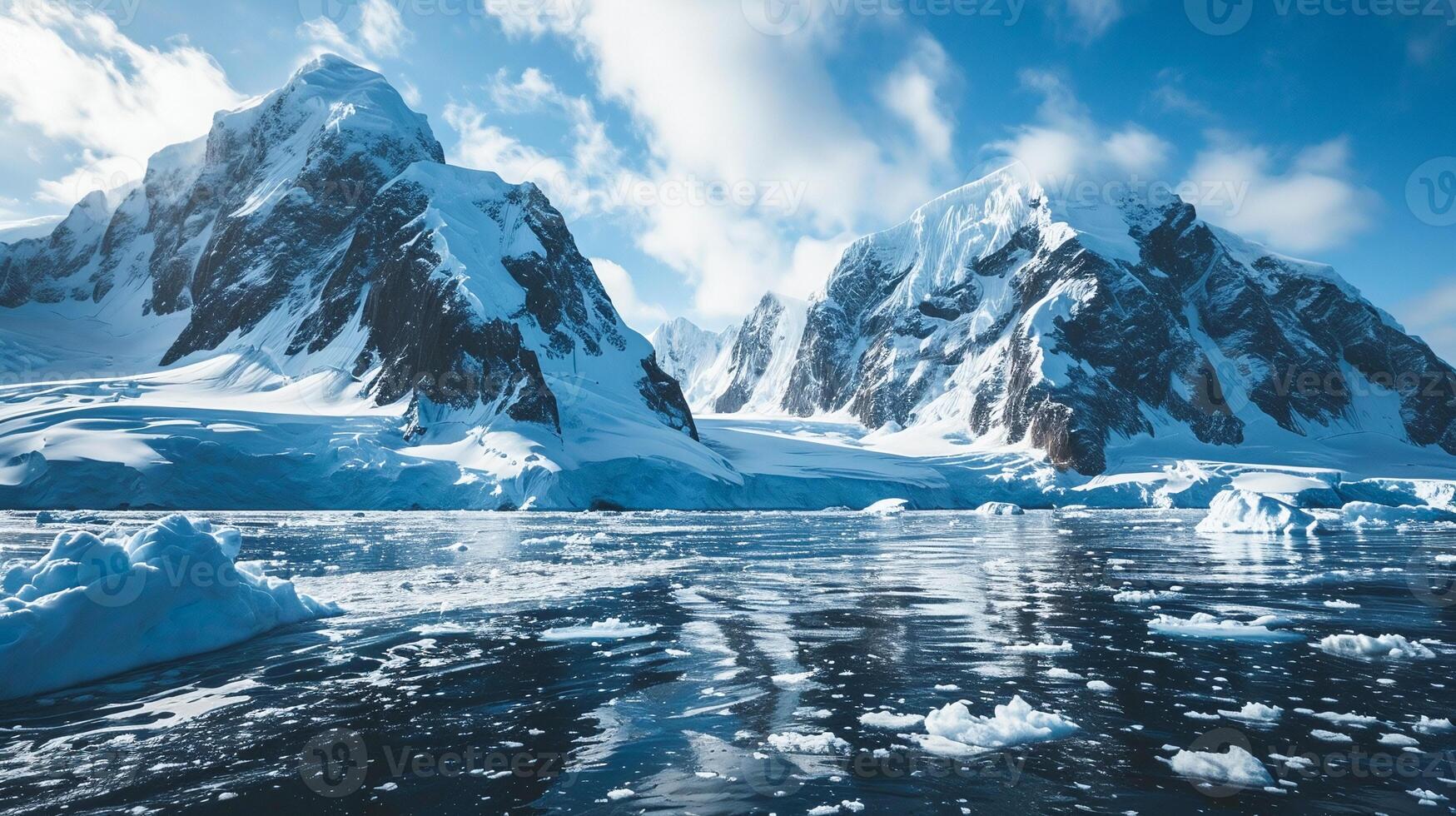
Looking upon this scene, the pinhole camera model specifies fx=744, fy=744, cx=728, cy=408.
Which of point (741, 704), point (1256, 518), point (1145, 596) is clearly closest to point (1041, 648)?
point (741, 704)

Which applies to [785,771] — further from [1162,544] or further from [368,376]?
[368,376]

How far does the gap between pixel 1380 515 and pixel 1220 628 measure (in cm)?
5045

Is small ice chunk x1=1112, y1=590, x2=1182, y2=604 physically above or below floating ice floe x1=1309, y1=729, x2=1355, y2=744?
below

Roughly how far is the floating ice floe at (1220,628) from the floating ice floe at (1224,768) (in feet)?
23.3

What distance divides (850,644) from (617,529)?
118 feet

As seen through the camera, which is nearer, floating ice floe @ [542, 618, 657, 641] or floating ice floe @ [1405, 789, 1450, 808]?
floating ice floe @ [1405, 789, 1450, 808]

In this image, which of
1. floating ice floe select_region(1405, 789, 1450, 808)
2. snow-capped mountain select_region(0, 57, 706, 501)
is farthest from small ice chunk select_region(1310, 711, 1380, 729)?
snow-capped mountain select_region(0, 57, 706, 501)

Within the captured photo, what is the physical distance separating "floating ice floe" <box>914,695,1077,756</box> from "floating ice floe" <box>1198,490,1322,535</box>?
44879 millimetres

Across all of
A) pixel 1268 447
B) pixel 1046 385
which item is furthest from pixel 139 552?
pixel 1268 447

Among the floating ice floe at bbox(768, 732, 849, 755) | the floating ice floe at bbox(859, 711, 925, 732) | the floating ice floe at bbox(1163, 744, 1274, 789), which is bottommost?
the floating ice floe at bbox(768, 732, 849, 755)

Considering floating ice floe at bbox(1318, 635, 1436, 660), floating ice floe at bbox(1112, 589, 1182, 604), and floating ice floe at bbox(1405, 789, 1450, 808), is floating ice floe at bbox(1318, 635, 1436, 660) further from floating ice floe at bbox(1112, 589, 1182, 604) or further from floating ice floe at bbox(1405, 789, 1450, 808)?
floating ice floe at bbox(1405, 789, 1450, 808)

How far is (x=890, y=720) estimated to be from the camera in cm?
851

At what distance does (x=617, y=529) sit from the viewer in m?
47.5

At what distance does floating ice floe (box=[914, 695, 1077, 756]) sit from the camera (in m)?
7.73
